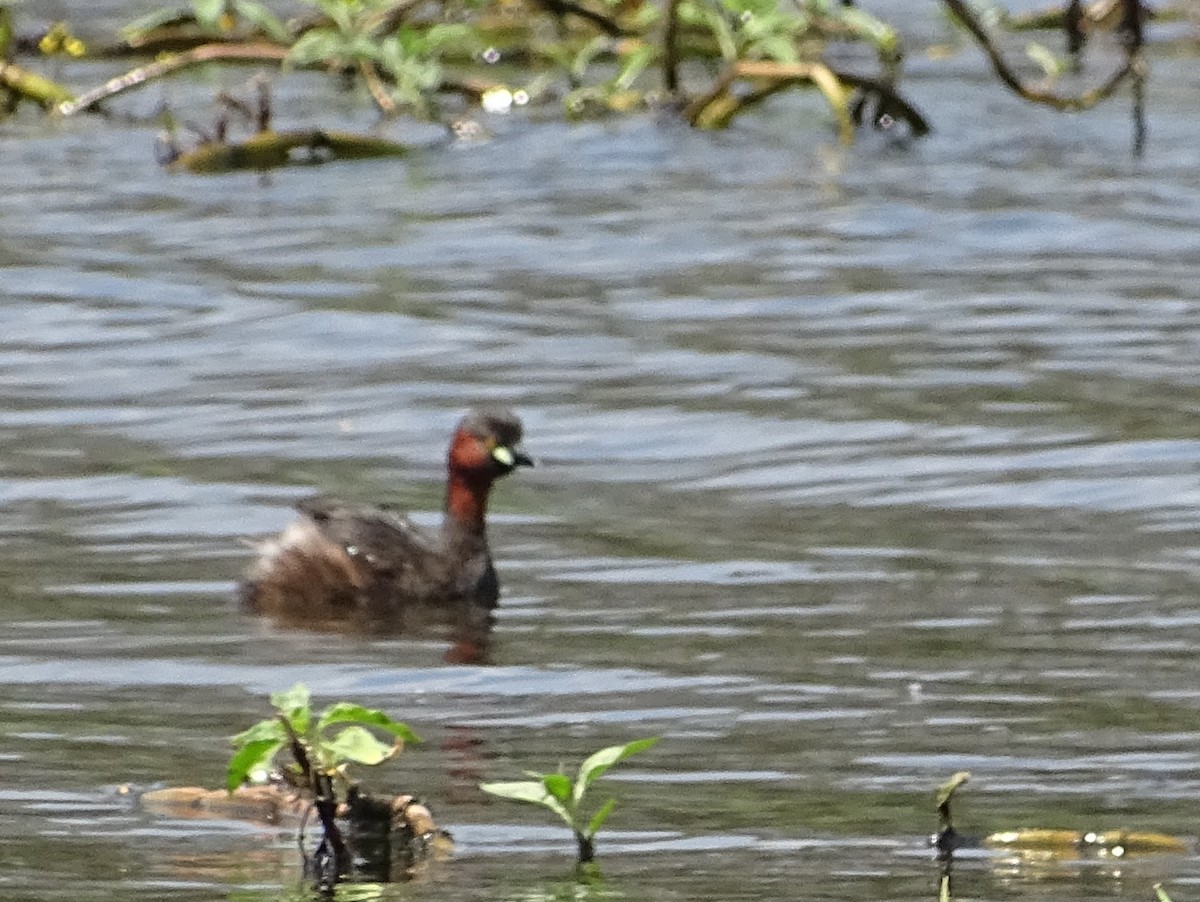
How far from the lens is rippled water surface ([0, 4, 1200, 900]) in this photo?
19.5 ft

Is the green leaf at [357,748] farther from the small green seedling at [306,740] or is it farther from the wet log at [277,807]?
the wet log at [277,807]

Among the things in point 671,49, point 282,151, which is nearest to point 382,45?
point 282,151

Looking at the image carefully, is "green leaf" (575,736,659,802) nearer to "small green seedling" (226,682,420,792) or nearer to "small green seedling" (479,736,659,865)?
"small green seedling" (479,736,659,865)

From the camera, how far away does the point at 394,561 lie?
9.23 m

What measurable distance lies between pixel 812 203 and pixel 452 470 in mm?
6226

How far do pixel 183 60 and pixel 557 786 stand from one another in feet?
36.7

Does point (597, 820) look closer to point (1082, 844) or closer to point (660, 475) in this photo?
point (1082, 844)

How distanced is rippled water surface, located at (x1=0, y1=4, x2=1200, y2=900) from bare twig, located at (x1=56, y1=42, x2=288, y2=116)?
314 millimetres

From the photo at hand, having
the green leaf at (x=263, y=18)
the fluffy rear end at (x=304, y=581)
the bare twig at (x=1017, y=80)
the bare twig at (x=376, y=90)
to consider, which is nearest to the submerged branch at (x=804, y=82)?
the bare twig at (x=1017, y=80)

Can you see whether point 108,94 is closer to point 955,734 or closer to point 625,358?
point 625,358

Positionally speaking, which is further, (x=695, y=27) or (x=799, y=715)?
(x=695, y=27)

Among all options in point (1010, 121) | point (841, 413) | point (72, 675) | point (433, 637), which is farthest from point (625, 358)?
point (1010, 121)

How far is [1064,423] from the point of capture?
421 inches

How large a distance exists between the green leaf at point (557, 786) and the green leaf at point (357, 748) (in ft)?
0.86
